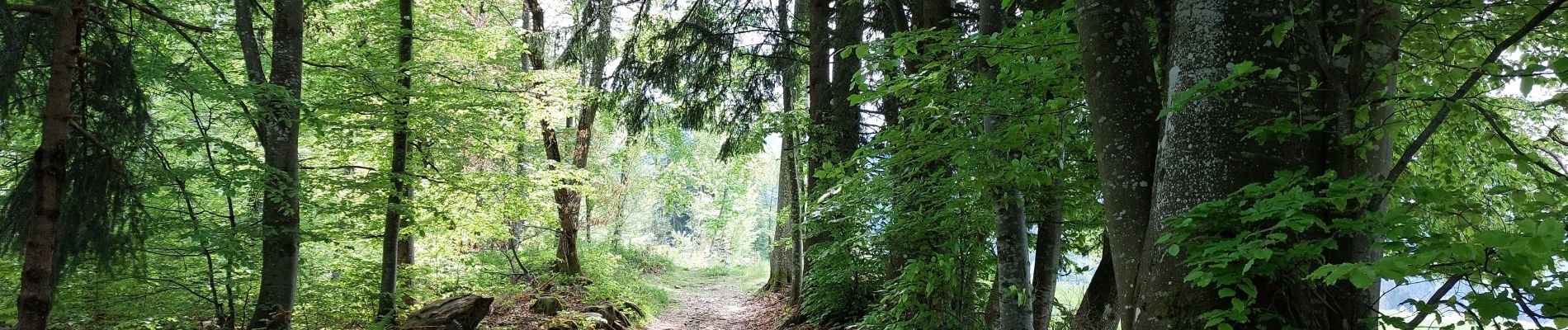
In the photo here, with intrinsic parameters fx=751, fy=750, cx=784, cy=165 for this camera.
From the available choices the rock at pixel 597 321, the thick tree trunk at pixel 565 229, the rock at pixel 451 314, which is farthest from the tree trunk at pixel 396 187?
the thick tree trunk at pixel 565 229

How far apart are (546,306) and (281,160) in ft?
13.4

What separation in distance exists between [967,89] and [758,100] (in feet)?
23.4

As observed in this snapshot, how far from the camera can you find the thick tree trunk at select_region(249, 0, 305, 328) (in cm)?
619

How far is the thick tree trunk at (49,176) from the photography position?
336 centimetres

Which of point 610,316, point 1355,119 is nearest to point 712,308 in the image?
point 610,316

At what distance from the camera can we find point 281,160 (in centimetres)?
626

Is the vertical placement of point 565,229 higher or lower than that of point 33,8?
lower

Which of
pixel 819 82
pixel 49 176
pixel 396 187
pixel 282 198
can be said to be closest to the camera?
pixel 49 176

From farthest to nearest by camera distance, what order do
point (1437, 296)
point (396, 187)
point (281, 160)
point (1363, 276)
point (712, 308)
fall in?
point (712, 308) < point (396, 187) < point (281, 160) < point (1437, 296) < point (1363, 276)

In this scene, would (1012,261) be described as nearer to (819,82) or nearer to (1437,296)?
(1437,296)

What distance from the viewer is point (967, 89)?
12.3 feet

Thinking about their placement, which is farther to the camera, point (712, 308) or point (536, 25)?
point (712, 308)

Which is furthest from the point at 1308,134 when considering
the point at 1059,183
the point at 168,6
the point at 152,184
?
the point at 168,6

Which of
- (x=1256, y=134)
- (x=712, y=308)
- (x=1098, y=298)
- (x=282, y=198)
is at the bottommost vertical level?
(x=712, y=308)
